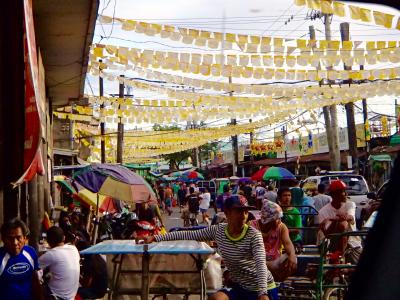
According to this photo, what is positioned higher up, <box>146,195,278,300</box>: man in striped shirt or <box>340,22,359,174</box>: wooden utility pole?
<box>340,22,359,174</box>: wooden utility pole

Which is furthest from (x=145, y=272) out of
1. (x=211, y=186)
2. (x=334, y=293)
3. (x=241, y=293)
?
(x=211, y=186)

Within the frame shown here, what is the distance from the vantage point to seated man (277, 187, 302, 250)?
30.0 feet

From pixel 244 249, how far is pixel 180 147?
42284 mm

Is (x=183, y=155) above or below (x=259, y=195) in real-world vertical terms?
above

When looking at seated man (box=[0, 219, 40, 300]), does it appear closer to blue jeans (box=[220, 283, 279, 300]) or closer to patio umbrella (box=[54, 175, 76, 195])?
blue jeans (box=[220, 283, 279, 300])

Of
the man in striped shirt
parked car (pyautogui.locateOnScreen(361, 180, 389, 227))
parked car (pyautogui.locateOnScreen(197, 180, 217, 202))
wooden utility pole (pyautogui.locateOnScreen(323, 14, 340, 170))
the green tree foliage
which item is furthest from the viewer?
the green tree foliage

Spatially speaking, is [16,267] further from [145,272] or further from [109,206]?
[109,206]

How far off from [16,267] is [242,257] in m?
2.03

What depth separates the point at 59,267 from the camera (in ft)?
21.7

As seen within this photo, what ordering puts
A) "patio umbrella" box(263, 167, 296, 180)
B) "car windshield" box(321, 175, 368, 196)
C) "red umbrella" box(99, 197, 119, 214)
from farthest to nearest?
"patio umbrella" box(263, 167, 296, 180) → "car windshield" box(321, 175, 368, 196) → "red umbrella" box(99, 197, 119, 214)

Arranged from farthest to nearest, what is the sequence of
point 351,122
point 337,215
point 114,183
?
point 351,122 → point 114,183 → point 337,215

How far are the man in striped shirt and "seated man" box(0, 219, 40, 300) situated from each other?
171 centimetres

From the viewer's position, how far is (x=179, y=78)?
15.9m

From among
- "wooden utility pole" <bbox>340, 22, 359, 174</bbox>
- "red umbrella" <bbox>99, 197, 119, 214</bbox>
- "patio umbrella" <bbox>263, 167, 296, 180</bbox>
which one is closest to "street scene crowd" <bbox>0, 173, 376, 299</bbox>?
"red umbrella" <bbox>99, 197, 119, 214</bbox>
